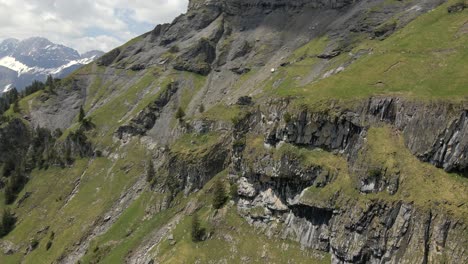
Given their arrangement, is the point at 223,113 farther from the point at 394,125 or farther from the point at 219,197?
the point at 394,125

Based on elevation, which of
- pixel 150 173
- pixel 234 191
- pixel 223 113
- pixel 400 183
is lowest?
pixel 234 191

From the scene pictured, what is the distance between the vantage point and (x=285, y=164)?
84188 millimetres

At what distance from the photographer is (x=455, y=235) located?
185 ft

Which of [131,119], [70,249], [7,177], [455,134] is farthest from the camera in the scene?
[7,177]

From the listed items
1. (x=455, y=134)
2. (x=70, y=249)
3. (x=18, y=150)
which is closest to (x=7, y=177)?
(x=18, y=150)

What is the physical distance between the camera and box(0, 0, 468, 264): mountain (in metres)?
65.2

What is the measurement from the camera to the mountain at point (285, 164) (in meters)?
65.2

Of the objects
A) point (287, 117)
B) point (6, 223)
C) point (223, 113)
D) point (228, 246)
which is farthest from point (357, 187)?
point (6, 223)

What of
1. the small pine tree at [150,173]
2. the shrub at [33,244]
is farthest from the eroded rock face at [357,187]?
the shrub at [33,244]

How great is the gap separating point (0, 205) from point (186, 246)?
366 ft

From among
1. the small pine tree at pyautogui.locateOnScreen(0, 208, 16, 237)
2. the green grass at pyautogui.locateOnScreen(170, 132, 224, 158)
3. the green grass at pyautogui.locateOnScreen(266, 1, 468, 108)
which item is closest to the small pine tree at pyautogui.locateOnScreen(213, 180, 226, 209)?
the green grass at pyautogui.locateOnScreen(170, 132, 224, 158)

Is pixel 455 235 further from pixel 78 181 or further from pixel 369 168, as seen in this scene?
pixel 78 181

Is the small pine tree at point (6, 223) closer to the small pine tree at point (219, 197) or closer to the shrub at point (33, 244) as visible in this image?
the shrub at point (33, 244)

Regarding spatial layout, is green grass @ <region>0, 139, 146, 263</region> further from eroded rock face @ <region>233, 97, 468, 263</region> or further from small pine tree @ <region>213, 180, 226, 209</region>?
eroded rock face @ <region>233, 97, 468, 263</region>
